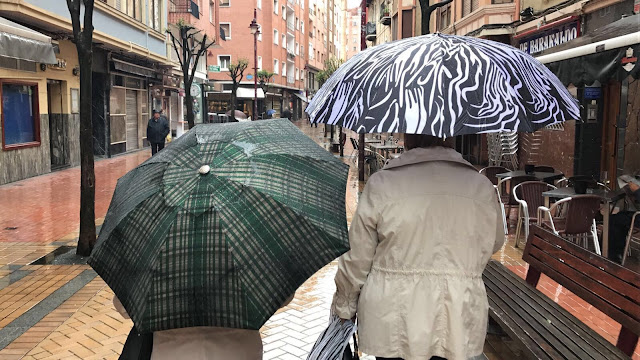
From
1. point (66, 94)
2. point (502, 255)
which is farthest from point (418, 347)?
point (66, 94)

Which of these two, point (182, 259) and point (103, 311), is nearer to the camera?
point (182, 259)

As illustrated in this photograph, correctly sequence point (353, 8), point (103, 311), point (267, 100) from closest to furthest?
point (103, 311) < point (267, 100) < point (353, 8)

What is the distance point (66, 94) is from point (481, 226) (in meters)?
17.4

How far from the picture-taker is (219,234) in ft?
6.46

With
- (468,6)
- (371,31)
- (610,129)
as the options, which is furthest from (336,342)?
(371,31)

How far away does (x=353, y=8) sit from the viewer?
134875 mm

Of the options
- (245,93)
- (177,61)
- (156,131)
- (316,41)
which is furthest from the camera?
(316,41)

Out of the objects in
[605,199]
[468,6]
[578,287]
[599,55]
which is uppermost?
[468,6]

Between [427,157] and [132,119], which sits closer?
[427,157]

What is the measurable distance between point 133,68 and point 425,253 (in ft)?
74.4

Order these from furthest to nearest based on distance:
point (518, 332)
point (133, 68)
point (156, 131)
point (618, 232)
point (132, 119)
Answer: point (132, 119) → point (133, 68) → point (156, 131) → point (618, 232) → point (518, 332)

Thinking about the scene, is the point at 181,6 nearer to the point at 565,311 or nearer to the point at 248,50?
the point at 248,50

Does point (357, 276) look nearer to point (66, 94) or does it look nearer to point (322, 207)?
point (322, 207)

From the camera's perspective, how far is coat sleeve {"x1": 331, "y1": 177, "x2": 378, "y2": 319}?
2.38 m
